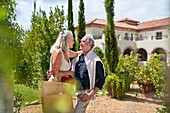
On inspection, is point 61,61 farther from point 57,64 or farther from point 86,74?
→ point 86,74

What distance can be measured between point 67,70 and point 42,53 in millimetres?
1909

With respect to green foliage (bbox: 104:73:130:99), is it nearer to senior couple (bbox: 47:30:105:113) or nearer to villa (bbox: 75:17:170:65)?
senior couple (bbox: 47:30:105:113)

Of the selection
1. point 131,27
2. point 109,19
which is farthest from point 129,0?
point 131,27

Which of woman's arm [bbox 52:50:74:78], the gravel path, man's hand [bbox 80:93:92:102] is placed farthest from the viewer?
the gravel path

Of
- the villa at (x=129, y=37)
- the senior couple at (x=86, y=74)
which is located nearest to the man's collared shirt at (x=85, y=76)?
the senior couple at (x=86, y=74)

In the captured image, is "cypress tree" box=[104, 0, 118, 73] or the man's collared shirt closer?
the man's collared shirt

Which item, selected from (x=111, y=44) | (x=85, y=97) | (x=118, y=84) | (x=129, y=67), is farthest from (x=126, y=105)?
(x=85, y=97)

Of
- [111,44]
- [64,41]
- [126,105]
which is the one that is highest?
[111,44]

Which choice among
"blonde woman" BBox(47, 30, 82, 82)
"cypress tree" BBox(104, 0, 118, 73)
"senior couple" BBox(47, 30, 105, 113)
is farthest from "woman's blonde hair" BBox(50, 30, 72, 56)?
"cypress tree" BBox(104, 0, 118, 73)

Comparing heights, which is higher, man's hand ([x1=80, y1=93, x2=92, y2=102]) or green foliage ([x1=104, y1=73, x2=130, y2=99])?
man's hand ([x1=80, y1=93, x2=92, y2=102])

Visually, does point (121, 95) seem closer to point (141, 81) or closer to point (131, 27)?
point (141, 81)

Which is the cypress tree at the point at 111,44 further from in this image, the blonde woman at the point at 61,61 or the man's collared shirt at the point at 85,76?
the blonde woman at the point at 61,61

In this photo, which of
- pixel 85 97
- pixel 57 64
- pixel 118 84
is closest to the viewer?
pixel 57 64

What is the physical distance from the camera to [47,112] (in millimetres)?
988
